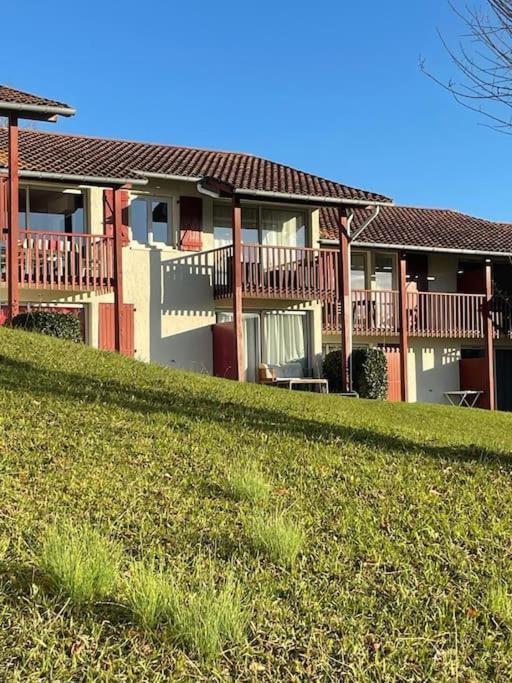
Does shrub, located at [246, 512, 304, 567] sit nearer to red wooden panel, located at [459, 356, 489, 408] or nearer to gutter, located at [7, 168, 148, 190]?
gutter, located at [7, 168, 148, 190]

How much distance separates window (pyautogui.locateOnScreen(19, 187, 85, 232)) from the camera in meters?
18.2

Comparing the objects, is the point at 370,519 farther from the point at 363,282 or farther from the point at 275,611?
the point at 363,282

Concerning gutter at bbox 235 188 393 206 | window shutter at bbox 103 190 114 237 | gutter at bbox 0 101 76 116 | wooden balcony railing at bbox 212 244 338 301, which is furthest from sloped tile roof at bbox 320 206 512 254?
gutter at bbox 0 101 76 116

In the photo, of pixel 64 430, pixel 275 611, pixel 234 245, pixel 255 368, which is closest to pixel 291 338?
pixel 255 368

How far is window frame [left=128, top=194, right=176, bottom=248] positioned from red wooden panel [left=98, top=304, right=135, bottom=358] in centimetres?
189

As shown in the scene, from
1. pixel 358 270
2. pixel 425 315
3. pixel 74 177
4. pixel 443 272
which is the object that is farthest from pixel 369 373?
pixel 74 177

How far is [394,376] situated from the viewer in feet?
70.2

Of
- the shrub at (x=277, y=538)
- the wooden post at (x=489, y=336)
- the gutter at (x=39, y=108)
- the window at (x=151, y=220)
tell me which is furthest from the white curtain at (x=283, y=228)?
the shrub at (x=277, y=538)

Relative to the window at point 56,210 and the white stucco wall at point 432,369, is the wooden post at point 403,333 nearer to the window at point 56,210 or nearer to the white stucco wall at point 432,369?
the white stucco wall at point 432,369

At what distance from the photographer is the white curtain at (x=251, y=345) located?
2011 cm

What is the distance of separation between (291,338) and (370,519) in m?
15.9

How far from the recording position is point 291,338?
2059 centimetres

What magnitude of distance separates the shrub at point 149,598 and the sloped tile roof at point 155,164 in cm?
1459

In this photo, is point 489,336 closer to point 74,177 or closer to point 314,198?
point 314,198
